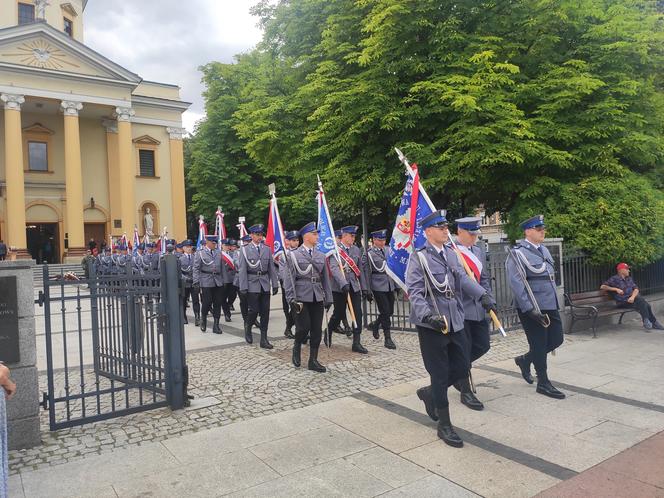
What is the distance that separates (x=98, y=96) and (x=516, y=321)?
32284 millimetres

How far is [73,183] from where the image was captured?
32750 millimetres

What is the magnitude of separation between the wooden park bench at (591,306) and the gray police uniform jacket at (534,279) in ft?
13.3

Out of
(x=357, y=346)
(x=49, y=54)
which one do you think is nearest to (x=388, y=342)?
(x=357, y=346)

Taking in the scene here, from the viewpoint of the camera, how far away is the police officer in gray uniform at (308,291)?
7227mm

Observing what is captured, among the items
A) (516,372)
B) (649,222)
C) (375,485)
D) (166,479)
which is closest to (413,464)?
(375,485)

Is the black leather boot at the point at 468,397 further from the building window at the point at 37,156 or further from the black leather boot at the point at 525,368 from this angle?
the building window at the point at 37,156

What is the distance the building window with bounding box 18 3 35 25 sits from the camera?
3681 centimetres

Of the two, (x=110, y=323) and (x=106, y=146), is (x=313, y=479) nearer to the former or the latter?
(x=110, y=323)

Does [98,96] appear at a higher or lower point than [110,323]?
higher

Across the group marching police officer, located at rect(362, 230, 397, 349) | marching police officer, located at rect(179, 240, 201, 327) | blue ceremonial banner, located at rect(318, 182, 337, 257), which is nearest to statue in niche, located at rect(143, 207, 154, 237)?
marching police officer, located at rect(179, 240, 201, 327)

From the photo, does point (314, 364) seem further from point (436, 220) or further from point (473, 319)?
point (436, 220)

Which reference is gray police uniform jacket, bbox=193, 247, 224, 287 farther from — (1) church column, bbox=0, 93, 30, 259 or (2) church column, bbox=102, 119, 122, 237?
(2) church column, bbox=102, 119, 122, 237

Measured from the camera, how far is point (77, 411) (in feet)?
19.3

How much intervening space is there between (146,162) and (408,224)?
118 feet
